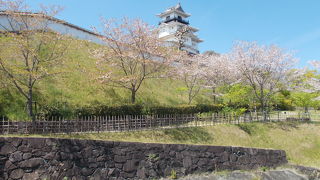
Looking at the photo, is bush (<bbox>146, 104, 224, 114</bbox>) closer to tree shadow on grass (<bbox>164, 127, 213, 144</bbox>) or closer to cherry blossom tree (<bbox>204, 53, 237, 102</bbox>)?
tree shadow on grass (<bbox>164, 127, 213, 144</bbox>)

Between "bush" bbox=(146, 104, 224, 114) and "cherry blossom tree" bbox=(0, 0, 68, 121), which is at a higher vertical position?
"cherry blossom tree" bbox=(0, 0, 68, 121)

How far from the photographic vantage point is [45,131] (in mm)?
12344

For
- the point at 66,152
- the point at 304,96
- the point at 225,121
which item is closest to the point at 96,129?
the point at 66,152

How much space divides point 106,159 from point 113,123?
664cm

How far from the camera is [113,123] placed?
14453 mm

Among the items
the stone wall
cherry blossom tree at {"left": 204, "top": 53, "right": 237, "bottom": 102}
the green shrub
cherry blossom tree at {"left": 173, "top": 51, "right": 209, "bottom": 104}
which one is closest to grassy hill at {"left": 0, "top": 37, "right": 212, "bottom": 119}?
cherry blossom tree at {"left": 173, "top": 51, "right": 209, "bottom": 104}

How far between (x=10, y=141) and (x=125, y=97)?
15.1 m

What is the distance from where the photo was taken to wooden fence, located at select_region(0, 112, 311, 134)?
11812 millimetres

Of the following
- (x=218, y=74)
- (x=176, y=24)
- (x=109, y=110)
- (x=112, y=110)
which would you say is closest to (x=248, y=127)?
(x=112, y=110)

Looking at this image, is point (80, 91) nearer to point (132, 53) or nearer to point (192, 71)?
point (132, 53)

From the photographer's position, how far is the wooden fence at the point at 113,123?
38.8 ft

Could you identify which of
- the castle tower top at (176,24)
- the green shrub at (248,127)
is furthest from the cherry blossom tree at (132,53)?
the castle tower top at (176,24)

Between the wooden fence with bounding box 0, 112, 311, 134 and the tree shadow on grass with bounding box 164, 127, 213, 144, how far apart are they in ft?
2.13

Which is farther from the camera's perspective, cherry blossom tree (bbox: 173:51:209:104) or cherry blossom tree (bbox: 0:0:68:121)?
cherry blossom tree (bbox: 173:51:209:104)
